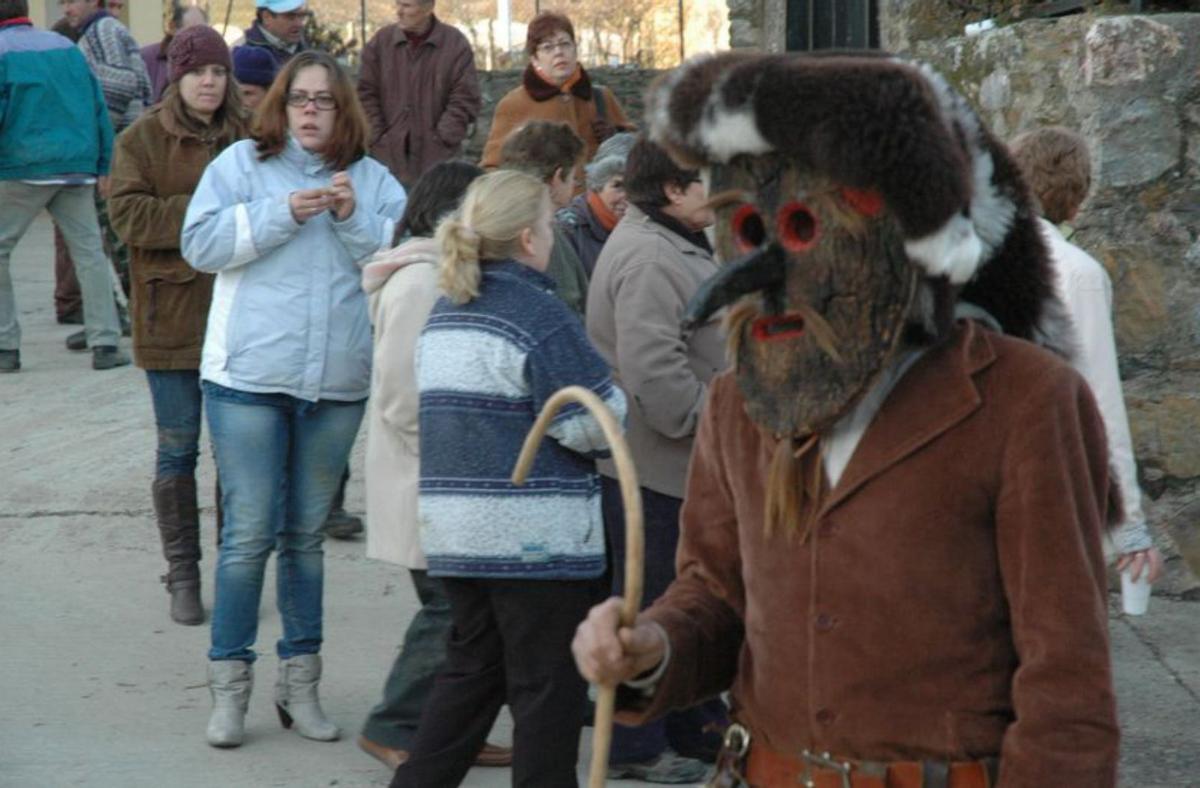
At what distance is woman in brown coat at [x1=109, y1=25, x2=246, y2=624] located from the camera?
5.88m

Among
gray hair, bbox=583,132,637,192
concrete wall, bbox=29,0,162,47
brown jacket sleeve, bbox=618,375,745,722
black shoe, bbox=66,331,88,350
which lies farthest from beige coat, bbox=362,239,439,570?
concrete wall, bbox=29,0,162,47

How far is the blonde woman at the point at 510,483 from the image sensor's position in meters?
4.25

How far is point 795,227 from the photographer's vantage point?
249 centimetres

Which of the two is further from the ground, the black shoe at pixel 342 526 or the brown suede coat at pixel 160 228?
the brown suede coat at pixel 160 228

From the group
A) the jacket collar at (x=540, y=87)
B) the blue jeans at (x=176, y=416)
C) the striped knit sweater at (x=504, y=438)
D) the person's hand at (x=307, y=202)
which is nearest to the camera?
the striped knit sweater at (x=504, y=438)

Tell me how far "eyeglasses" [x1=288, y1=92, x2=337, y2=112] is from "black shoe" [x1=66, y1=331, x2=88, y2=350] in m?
5.16

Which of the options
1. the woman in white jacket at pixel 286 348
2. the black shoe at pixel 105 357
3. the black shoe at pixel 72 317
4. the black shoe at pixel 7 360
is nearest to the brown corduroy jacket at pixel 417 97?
the black shoe at pixel 105 357

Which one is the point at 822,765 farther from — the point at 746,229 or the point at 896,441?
the point at 746,229

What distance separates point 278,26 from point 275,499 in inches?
150

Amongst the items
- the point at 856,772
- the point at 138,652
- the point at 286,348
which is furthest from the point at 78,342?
the point at 856,772

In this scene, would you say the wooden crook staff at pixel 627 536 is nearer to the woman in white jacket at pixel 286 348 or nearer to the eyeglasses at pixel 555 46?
the woman in white jacket at pixel 286 348

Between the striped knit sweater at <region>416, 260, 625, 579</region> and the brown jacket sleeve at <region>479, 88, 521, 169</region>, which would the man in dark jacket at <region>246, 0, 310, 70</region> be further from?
the striped knit sweater at <region>416, 260, 625, 579</region>

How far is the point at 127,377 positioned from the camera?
9.43 m

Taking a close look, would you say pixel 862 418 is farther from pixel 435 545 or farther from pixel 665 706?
pixel 435 545
